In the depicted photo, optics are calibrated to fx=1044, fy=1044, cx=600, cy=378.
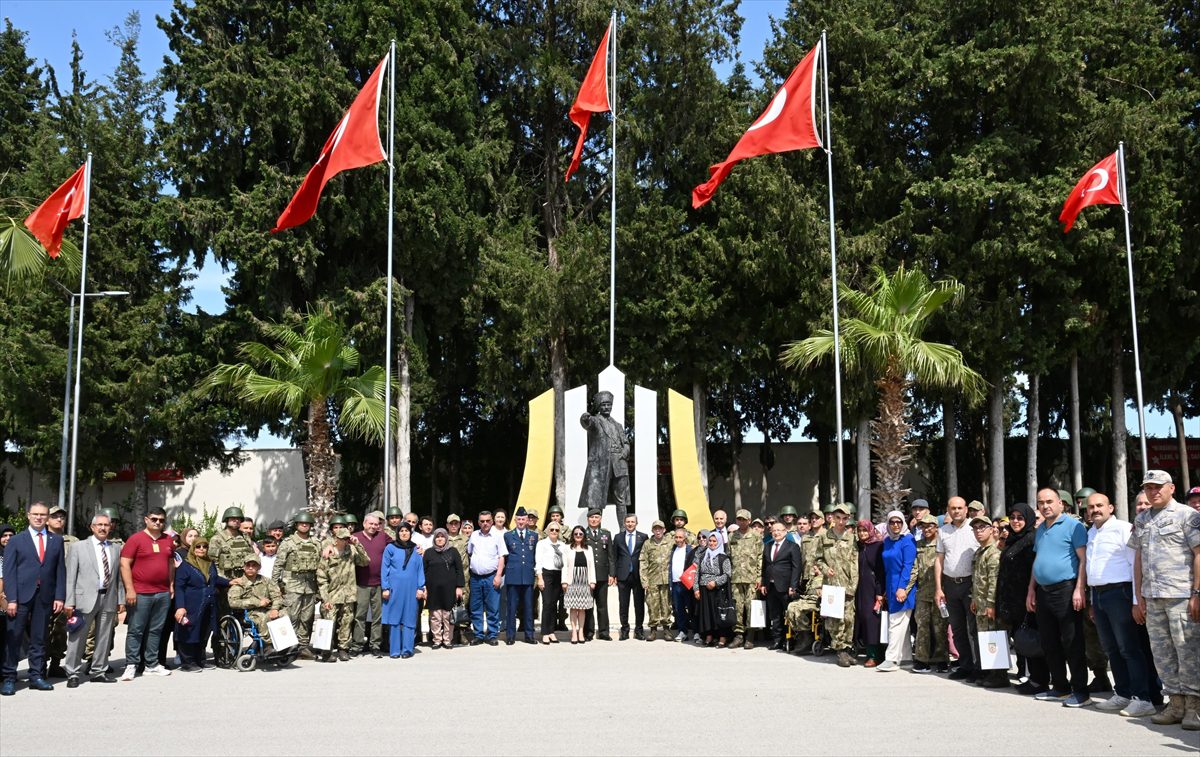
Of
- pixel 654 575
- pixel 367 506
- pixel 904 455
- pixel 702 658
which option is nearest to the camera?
pixel 702 658

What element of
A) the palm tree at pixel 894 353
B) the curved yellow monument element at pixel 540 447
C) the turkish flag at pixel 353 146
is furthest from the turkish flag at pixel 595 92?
the palm tree at pixel 894 353

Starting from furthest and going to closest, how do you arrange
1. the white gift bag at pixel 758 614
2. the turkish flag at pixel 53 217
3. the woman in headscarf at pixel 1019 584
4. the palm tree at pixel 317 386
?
1. the palm tree at pixel 317 386
2. the turkish flag at pixel 53 217
3. the white gift bag at pixel 758 614
4. the woman in headscarf at pixel 1019 584

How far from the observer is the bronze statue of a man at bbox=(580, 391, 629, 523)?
15898 millimetres

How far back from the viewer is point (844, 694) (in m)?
8.82

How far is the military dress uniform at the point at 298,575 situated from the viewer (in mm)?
10945

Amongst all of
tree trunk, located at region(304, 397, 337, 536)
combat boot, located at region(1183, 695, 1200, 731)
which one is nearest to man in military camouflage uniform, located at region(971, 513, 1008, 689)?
combat boot, located at region(1183, 695, 1200, 731)

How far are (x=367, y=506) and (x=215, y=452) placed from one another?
20.6ft

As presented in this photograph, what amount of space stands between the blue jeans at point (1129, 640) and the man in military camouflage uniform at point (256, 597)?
Answer: 7.60 m

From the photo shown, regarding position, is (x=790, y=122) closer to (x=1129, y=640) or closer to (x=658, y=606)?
(x=658, y=606)

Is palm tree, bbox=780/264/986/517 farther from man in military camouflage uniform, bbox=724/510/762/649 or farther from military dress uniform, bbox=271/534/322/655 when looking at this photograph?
military dress uniform, bbox=271/534/322/655

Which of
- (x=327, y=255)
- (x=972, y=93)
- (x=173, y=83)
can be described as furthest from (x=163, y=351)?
(x=972, y=93)

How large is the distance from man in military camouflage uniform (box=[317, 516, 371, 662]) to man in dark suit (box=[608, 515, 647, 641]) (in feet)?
11.3

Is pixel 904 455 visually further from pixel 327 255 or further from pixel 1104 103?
pixel 327 255

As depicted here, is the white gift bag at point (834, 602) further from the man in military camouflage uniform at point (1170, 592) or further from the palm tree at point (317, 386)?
the palm tree at point (317, 386)
